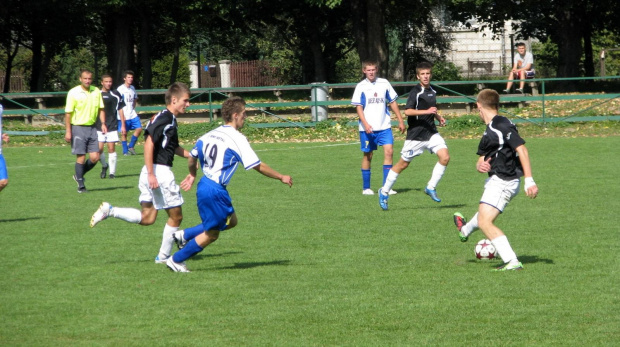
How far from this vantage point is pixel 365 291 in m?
7.30

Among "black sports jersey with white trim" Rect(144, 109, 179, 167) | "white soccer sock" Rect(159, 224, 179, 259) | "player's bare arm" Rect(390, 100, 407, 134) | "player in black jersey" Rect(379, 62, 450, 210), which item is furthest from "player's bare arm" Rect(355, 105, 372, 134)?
"white soccer sock" Rect(159, 224, 179, 259)

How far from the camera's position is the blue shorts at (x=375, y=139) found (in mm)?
13719

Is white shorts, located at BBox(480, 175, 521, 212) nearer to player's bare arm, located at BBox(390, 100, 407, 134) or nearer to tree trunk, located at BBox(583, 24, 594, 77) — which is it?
player's bare arm, located at BBox(390, 100, 407, 134)

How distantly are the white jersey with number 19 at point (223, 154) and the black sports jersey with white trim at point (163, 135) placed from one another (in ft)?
2.21

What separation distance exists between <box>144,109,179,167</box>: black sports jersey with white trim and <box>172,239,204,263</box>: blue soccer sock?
983mm

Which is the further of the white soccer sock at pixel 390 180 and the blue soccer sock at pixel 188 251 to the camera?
the white soccer sock at pixel 390 180

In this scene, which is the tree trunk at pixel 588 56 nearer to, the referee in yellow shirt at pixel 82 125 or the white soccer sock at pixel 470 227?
the referee in yellow shirt at pixel 82 125

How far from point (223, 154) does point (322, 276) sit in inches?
56.1

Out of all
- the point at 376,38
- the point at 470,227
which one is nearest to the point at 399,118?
the point at 470,227

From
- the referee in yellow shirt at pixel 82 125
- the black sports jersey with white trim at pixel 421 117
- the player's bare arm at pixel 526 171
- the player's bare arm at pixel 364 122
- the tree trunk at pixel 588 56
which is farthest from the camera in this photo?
the tree trunk at pixel 588 56

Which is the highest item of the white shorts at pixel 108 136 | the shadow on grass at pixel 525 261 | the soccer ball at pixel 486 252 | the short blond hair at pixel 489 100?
the short blond hair at pixel 489 100

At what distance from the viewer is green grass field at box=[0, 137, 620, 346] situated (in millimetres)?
6109

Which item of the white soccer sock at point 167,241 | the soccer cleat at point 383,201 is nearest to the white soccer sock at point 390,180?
the soccer cleat at point 383,201

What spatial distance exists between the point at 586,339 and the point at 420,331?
1.10 m
